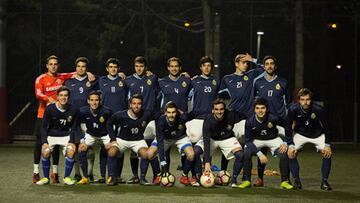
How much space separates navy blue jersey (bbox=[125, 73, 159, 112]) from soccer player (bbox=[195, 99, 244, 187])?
1.00m

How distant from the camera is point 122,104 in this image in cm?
1009

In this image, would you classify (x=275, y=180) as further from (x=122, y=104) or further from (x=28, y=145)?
(x=28, y=145)

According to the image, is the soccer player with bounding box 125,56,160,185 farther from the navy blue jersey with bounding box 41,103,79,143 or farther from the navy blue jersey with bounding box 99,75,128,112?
the navy blue jersey with bounding box 41,103,79,143

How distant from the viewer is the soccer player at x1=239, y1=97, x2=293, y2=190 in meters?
9.08

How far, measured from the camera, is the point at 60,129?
945 cm

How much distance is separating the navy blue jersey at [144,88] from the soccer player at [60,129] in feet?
3.18

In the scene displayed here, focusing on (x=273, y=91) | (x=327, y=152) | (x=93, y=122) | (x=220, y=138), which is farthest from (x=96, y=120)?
(x=327, y=152)

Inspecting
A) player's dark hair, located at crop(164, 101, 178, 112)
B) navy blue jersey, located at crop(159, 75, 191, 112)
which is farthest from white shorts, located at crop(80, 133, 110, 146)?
navy blue jersey, located at crop(159, 75, 191, 112)

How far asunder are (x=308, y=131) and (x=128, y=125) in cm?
234

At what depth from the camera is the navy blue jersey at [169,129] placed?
30.4 ft

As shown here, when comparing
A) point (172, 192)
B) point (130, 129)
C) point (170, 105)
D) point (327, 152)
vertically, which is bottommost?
point (172, 192)

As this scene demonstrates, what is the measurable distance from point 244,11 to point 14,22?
6.01m

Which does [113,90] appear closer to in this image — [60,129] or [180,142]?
[60,129]

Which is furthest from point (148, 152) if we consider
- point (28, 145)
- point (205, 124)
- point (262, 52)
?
point (262, 52)
